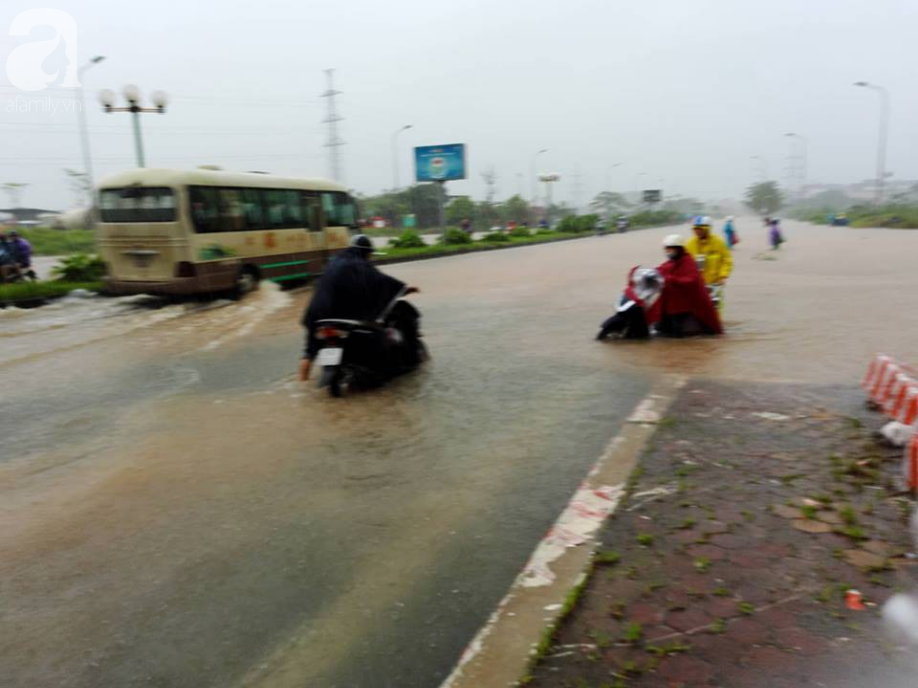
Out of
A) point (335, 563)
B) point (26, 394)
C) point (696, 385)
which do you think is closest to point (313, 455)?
point (335, 563)

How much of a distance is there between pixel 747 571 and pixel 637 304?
6332 mm

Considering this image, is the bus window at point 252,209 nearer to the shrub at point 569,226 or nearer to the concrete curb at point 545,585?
the concrete curb at point 545,585

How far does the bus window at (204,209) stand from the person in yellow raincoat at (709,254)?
944 centimetres

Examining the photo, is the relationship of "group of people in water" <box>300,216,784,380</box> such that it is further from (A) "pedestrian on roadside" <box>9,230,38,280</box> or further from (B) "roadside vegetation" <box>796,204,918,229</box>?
(B) "roadside vegetation" <box>796,204,918,229</box>

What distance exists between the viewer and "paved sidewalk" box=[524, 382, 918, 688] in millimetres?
2549

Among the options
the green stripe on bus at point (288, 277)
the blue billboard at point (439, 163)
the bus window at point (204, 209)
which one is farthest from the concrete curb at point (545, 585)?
the blue billboard at point (439, 163)

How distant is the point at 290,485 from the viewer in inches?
186

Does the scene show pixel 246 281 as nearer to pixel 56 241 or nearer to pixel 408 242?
pixel 408 242

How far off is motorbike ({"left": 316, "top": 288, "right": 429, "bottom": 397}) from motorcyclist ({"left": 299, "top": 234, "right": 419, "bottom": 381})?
3.3 inches

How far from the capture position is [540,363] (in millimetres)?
8266

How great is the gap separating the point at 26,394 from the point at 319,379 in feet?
9.97

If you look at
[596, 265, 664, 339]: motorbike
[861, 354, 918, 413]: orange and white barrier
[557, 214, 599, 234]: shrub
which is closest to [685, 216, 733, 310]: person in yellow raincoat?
[596, 265, 664, 339]: motorbike

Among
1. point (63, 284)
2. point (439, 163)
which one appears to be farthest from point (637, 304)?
point (439, 163)

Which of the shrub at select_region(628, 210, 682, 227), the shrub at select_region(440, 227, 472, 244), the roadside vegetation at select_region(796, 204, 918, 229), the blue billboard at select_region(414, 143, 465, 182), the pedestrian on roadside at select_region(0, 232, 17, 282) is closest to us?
the pedestrian on roadside at select_region(0, 232, 17, 282)
